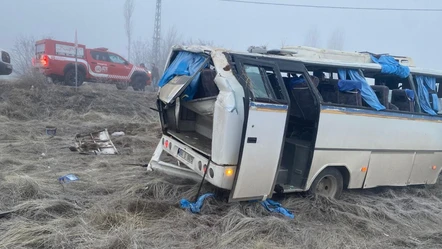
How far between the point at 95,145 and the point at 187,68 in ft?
12.4

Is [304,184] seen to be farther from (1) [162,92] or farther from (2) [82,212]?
(2) [82,212]

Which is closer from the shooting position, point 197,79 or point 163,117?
point 197,79

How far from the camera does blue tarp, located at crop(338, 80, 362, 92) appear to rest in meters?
5.66

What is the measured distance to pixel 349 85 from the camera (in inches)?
223

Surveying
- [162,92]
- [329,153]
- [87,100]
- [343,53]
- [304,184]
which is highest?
[343,53]

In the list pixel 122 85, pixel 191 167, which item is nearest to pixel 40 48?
pixel 122 85

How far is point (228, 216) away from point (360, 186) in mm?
2553

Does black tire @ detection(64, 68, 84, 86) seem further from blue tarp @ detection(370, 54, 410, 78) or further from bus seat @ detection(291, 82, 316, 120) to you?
blue tarp @ detection(370, 54, 410, 78)

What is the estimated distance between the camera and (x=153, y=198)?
210 inches

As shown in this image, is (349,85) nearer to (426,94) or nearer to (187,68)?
(426,94)

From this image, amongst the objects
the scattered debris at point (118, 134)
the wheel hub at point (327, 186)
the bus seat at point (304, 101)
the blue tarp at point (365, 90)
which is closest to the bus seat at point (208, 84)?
the bus seat at point (304, 101)

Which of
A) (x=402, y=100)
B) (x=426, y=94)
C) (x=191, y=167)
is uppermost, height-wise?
(x=426, y=94)

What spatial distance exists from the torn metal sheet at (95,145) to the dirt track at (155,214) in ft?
1.08

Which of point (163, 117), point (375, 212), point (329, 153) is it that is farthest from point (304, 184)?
point (163, 117)
